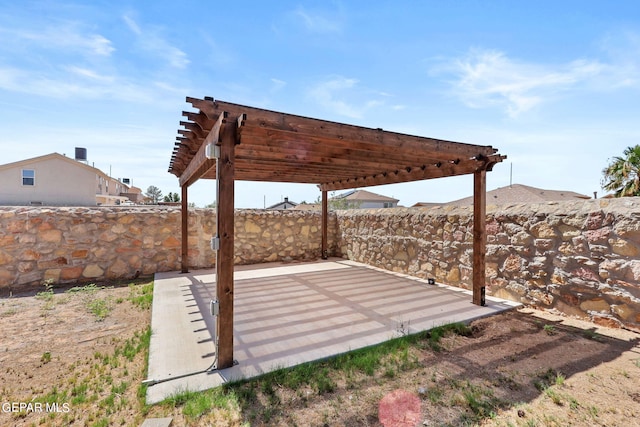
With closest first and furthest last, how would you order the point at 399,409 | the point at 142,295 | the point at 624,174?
1. the point at 399,409
2. the point at 142,295
3. the point at 624,174

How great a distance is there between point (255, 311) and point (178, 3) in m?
5.72

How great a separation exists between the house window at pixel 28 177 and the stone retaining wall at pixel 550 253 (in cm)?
2480

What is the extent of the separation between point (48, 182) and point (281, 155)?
23553mm

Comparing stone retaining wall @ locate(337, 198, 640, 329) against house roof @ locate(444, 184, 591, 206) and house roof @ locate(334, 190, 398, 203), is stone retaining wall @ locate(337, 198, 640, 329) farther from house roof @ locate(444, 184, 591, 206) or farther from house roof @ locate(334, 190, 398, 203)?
house roof @ locate(334, 190, 398, 203)

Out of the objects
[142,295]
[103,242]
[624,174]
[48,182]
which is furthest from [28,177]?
[624,174]

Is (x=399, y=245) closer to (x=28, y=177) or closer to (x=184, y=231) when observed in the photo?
(x=184, y=231)

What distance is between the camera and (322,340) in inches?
140

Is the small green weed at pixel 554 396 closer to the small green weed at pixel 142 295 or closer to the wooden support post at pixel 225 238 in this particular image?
the wooden support post at pixel 225 238

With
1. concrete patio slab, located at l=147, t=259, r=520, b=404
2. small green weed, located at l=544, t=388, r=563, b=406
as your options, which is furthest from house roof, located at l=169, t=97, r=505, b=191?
small green weed, located at l=544, t=388, r=563, b=406

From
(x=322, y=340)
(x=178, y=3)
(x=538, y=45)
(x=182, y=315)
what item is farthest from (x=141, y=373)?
(x=538, y=45)

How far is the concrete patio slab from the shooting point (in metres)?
2.96

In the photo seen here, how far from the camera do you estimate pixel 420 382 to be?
2.69 meters

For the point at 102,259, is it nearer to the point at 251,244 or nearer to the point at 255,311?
the point at 251,244

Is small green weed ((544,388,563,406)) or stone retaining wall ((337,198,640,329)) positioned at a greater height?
stone retaining wall ((337,198,640,329))
